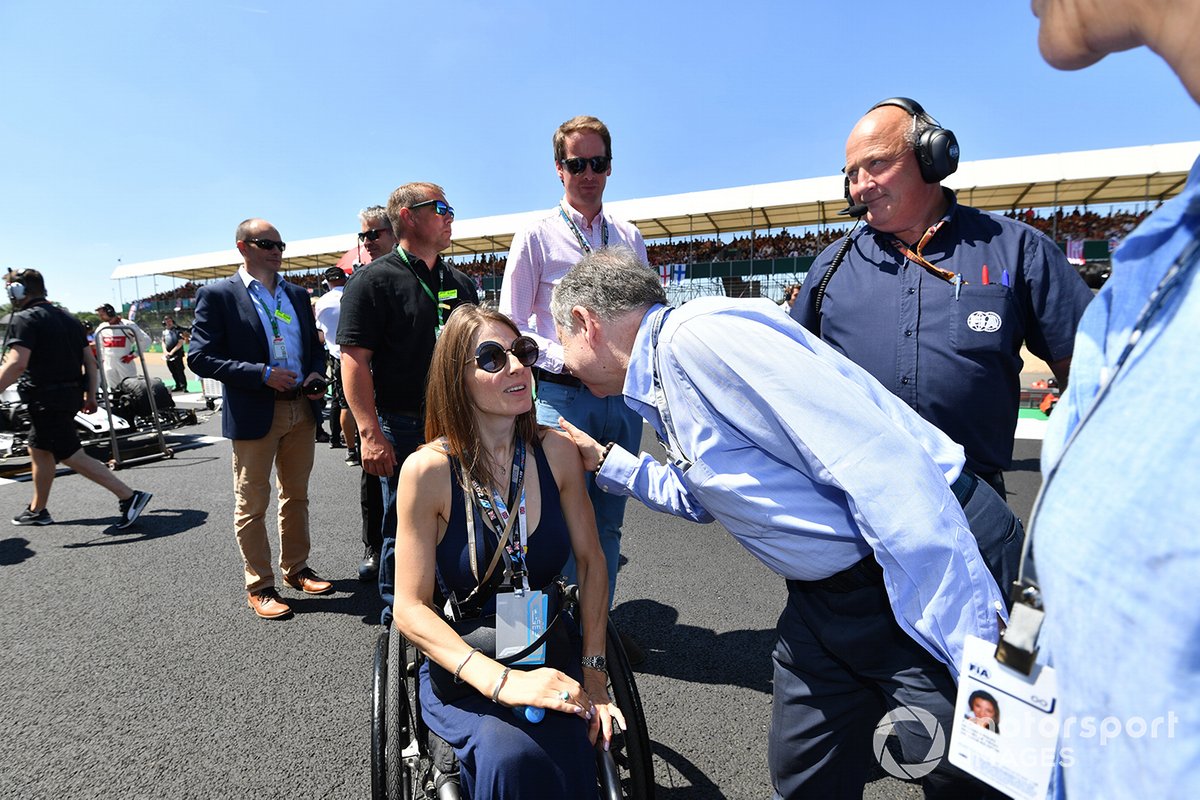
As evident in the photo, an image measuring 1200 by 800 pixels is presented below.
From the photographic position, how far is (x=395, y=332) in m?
2.79

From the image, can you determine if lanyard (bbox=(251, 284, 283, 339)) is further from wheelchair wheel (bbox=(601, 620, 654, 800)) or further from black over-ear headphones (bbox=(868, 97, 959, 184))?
black over-ear headphones (bbox=(868, 97, 959, 184))

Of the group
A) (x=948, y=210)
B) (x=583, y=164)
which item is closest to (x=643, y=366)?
(x=948, y=210)

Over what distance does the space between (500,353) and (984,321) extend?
1336mm

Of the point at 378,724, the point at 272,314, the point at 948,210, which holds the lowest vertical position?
the point at 378,724

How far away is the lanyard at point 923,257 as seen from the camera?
1.79m

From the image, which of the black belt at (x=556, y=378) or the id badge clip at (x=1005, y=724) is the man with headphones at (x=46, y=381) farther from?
the id badge clip at (x=1005, y=724)

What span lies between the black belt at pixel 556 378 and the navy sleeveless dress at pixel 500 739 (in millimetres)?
819

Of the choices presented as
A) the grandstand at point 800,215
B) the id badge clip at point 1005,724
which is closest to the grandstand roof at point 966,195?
the grandstand at point 800,215

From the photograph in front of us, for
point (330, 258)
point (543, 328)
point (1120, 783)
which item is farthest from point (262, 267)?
point (330, 258)

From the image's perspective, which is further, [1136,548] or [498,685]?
[498,685]

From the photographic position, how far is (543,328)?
267 cm

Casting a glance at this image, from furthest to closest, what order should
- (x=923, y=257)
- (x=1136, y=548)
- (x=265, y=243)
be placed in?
(x=265, y=243) → (x=923, y=257) → (x=1136, y=548)

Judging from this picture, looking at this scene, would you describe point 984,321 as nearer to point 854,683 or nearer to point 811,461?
point 811,461

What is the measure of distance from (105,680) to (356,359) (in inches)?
69.1
